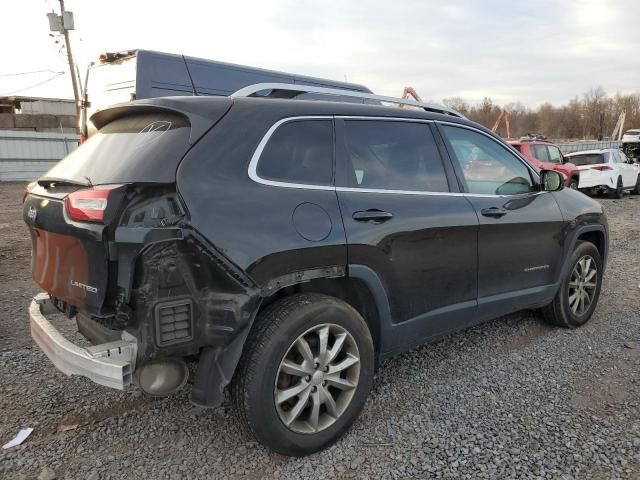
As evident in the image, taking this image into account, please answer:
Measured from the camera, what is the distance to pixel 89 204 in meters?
2.33

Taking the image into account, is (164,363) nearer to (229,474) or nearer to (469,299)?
(229,474)

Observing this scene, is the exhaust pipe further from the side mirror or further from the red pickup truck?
the red pickup truck

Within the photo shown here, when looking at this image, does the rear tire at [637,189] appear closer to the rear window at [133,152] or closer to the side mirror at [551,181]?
the side mirror at [551,181]

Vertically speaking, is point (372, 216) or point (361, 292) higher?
point (372, 216)

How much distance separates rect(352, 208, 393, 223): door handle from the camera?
283 centimetres

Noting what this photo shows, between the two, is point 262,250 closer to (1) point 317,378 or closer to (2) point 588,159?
(1) point 317,378

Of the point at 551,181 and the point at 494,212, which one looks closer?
the point at 494,212

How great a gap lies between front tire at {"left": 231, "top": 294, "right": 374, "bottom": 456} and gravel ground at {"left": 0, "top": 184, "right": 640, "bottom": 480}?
0.17 m

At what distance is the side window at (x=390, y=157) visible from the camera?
9.80 feet

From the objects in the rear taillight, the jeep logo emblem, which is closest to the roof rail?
the rear taillight

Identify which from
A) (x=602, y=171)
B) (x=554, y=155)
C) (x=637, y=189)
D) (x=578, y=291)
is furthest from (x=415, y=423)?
(x=637, y=189)

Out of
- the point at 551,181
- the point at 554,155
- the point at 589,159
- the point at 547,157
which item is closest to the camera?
the point at 551,181

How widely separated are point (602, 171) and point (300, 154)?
15.9 metres

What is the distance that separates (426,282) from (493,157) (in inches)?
52.2
